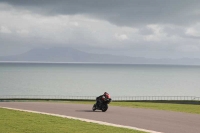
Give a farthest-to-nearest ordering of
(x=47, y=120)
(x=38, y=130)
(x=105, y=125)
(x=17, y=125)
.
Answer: (x=47, y=120) → (x=105, y=125) → (x=17, y=125) → (x=38, y=130)

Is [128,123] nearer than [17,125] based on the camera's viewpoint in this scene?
No

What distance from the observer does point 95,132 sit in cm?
1745

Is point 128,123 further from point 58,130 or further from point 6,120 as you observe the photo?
point 6,120

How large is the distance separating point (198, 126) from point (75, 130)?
313 inches

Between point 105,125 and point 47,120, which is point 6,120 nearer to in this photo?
point 47,120

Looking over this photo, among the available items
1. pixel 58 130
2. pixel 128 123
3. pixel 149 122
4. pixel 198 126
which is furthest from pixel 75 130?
pixel 198 126

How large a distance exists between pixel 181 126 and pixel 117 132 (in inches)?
198

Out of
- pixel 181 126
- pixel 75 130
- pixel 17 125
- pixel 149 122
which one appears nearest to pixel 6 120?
pixel 17 125

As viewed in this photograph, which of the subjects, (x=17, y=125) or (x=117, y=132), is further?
(x=17, y=125)

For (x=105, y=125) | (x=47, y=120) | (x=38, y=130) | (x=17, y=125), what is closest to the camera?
(x=38, y=130)

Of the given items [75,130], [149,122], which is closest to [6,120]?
[75,130]

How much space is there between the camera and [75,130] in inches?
706

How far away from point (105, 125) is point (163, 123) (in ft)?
13.4

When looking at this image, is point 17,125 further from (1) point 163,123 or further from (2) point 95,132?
(1) point 163,123
